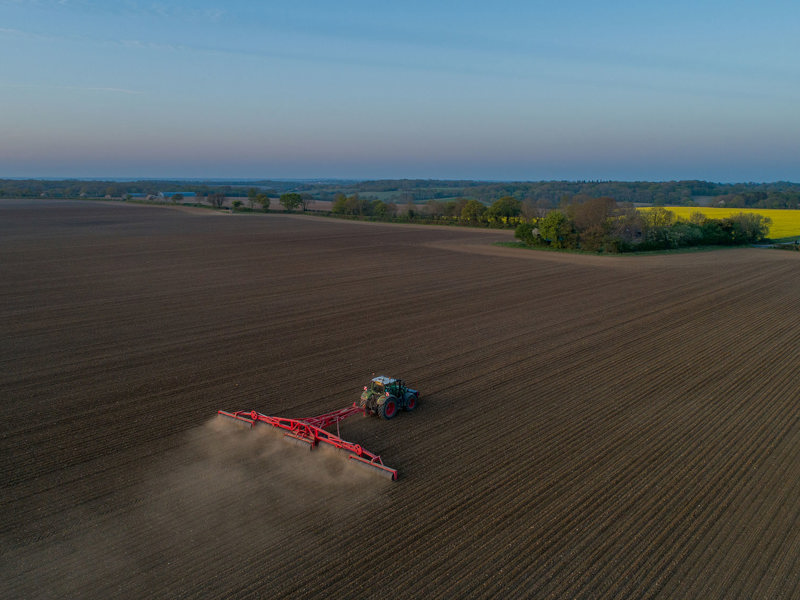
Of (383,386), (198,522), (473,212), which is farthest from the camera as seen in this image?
(473,212)

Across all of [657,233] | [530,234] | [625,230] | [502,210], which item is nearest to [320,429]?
[625,230]

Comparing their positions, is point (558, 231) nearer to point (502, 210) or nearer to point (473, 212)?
point (502, 210)

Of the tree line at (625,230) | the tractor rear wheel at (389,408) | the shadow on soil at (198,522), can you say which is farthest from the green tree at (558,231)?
the shadow on soil at (198,522)

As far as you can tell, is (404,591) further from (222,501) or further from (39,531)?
(39,531)

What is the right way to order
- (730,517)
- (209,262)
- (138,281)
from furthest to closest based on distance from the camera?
(209,262), (138,281), (730,517)

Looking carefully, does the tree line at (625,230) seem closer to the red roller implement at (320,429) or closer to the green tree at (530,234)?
the green tree at (530,234)

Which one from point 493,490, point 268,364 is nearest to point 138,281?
point 268,364
